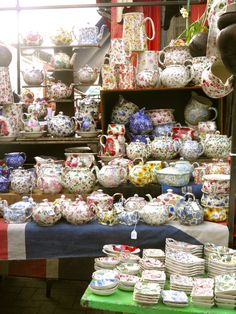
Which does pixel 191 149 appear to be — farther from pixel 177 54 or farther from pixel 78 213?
pixel 78 213

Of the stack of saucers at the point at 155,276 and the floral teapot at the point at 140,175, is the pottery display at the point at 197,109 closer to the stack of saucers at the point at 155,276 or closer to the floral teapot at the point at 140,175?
the floral teapot at the point at 140,175

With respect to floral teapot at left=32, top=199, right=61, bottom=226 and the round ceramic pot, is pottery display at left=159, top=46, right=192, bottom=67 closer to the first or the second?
the round ceramic pot

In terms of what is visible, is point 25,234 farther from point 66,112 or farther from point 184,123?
point 66,112

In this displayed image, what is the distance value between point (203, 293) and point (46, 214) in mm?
852

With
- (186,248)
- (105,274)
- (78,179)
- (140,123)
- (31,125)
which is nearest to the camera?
(105,274)

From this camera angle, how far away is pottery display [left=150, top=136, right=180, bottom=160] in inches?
101

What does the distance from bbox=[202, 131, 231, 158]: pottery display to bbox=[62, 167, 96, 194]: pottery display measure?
733 millimetres

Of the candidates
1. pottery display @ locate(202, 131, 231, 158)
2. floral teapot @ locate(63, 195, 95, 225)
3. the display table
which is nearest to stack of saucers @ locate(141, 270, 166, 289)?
the display table

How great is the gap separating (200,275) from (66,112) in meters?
2.29

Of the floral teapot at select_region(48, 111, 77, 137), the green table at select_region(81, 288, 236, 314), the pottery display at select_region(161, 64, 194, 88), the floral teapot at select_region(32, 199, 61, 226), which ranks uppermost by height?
the pottery display at select_region(161, 64, 194, 88)

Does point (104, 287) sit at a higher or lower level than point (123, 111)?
lower

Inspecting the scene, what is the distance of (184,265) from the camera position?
1607 mm

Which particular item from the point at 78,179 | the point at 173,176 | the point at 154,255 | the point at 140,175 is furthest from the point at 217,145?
the point at 154,255

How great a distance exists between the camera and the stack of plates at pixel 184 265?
5.28ft
